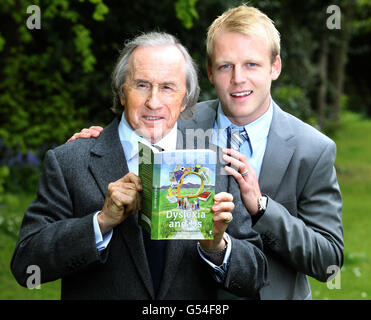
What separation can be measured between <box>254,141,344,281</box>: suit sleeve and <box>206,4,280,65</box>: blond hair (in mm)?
612

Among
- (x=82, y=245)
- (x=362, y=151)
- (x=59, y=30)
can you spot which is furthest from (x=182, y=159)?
(x=362, y=151)

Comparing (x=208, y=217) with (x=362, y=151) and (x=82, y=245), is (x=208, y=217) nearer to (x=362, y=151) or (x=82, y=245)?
(x=82, y=245)

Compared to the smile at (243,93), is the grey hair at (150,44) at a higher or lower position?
higher

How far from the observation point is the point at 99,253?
2658 mm

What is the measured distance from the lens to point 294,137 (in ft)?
10.6

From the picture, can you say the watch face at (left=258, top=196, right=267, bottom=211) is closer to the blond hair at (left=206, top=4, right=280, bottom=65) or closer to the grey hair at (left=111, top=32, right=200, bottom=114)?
the grey hair at (left=111, top=32, right=200, bottom=114)

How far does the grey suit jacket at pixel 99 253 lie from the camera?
8.82ft

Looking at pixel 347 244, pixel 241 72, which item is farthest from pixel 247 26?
pixel 347 244

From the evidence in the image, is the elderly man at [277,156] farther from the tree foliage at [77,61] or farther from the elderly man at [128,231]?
the tree foliage at [77,61]

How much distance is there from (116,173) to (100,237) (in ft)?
1.09

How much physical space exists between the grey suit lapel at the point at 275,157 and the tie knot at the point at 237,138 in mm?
130

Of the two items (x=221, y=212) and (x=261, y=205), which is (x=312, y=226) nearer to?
(x=261, y=205)

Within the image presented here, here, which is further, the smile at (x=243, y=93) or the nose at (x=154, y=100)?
the smile at (x=243, y=93)

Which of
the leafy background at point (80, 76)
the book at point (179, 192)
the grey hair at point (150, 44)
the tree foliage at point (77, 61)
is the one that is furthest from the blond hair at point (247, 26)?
the tree foliage at point (77, 61)
